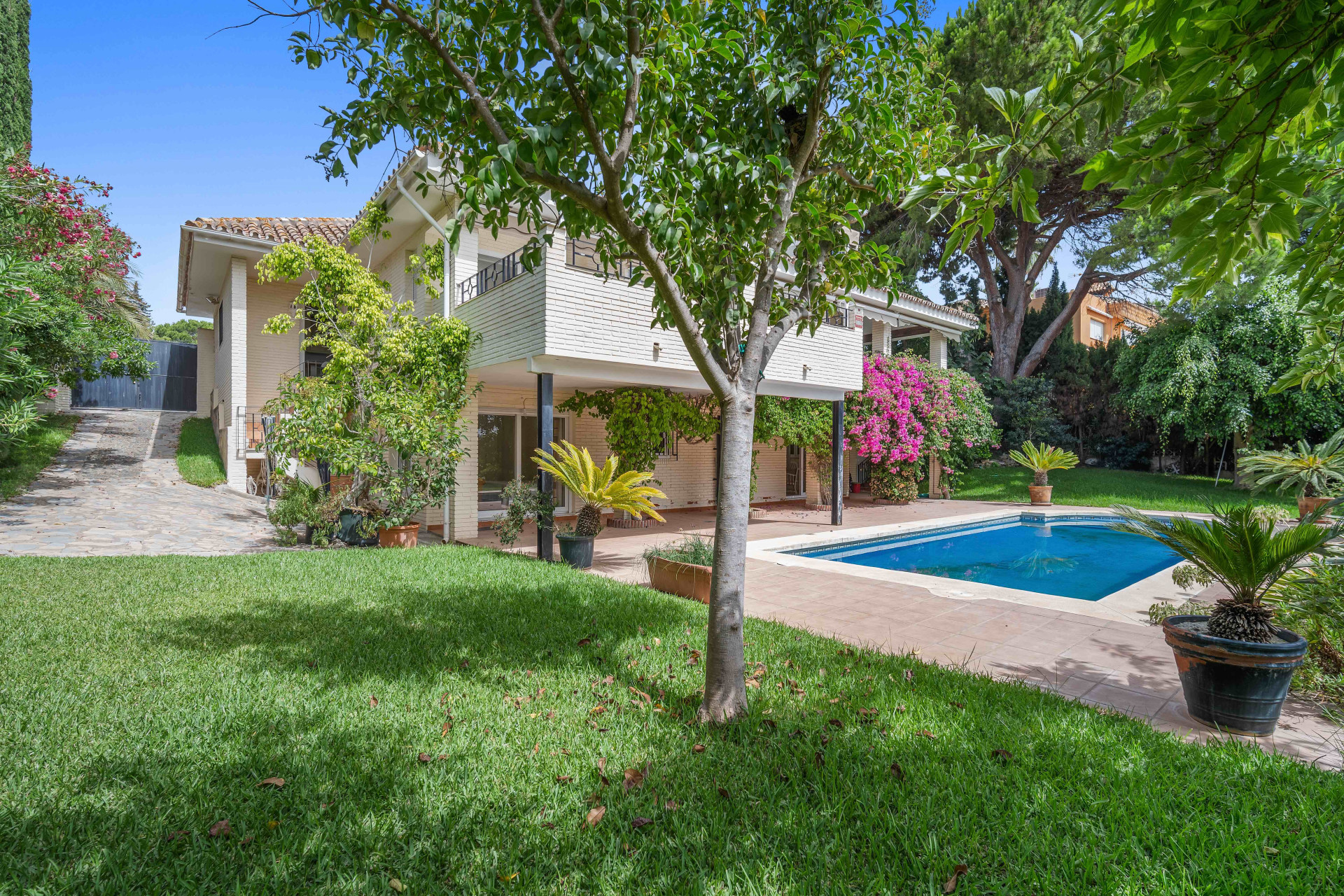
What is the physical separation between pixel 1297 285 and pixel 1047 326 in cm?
2540

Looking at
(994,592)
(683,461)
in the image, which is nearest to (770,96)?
(994,592)

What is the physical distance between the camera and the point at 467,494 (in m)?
11.4

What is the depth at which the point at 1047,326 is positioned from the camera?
2481cm

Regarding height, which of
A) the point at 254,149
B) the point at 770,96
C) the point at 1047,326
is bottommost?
the point at 770,96

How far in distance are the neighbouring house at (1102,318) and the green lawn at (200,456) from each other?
100 ft

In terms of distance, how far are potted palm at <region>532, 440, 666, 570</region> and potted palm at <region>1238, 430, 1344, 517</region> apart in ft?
42.4

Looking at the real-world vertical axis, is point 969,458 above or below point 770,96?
below

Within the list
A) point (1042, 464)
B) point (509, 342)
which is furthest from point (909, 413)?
point (509, 342)

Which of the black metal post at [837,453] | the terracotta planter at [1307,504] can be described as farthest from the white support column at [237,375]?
the terracotta planter at [1307,504]

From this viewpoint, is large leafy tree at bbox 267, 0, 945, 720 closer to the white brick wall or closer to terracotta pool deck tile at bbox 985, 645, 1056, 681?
terracotta pool deck tile at bbox 985, 645, 1056, 681

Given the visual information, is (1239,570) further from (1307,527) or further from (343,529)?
(343,529)

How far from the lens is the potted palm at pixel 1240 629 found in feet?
12.4

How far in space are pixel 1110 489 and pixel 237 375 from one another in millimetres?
23512

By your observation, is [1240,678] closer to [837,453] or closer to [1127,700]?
[1127,700]
